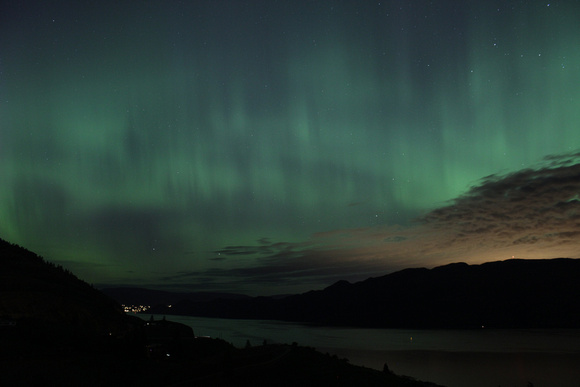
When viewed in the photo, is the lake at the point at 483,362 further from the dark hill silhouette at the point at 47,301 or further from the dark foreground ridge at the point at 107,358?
the dark hill silhouette at the point at 47,301

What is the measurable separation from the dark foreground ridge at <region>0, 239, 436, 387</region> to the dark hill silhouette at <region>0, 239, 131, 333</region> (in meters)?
0.14

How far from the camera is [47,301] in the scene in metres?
60.3

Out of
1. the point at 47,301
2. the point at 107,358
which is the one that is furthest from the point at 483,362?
the point at 47,301

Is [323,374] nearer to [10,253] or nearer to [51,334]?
[51,334]

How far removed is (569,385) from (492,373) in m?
15.6

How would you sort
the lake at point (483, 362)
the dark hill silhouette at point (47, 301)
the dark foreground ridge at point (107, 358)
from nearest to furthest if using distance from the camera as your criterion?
the dark foreground ridge at point (107, 358) → the dark hill silhouette at point (47, 301) → the lake at point (483, 362)

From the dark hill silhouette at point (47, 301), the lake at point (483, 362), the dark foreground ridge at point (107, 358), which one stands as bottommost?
the lake at point (483, 362)

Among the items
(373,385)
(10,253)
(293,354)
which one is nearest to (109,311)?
(10,253)

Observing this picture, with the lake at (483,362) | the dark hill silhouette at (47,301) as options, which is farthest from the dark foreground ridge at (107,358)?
the lake at (483,362)

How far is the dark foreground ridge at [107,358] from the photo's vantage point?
34094mm

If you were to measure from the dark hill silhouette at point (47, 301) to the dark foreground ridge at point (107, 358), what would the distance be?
14 cm

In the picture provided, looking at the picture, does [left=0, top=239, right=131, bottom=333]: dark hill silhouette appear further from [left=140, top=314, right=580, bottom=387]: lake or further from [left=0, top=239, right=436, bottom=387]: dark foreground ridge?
[left=140, top=314, right=580, bottom=387]: lake

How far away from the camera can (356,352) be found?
120 meters

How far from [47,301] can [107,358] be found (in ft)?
85.2
